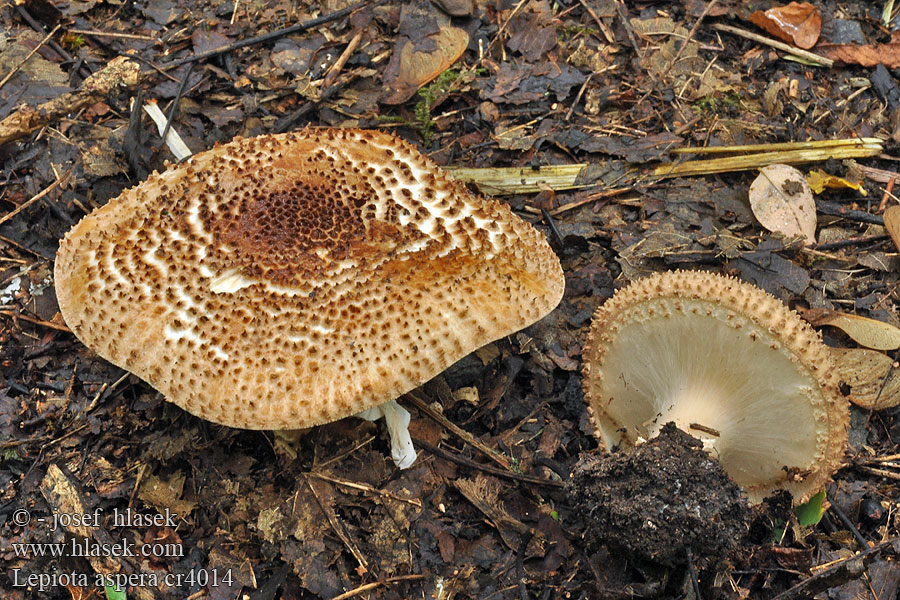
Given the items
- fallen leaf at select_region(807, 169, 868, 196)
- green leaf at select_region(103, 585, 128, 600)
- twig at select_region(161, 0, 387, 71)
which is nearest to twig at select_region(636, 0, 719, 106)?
fallen leaf at select_region(807, 169, 868, 196)

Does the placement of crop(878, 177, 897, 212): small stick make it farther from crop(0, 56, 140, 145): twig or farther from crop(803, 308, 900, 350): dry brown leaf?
crop(0, 56, 140, 145): twig

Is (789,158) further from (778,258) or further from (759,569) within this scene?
(759,569)

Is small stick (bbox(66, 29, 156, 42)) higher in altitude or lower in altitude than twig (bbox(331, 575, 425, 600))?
higher

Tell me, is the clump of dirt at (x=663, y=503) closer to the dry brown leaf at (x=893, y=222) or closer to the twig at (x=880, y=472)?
the twig at (x=880, y=472)

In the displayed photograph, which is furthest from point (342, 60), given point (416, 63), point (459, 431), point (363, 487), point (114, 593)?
point (114, 593)

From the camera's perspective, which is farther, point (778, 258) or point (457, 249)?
point (778, 258)

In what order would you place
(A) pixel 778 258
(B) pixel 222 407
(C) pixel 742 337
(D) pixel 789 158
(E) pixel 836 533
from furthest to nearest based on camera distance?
(D) pixel 789 158 < (A) pixel 778 258 < (E) pixel 836 533 < (C) pixel 742 337 < (B) pixel 222 407

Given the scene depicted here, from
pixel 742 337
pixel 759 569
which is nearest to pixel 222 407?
pixel 742 337
